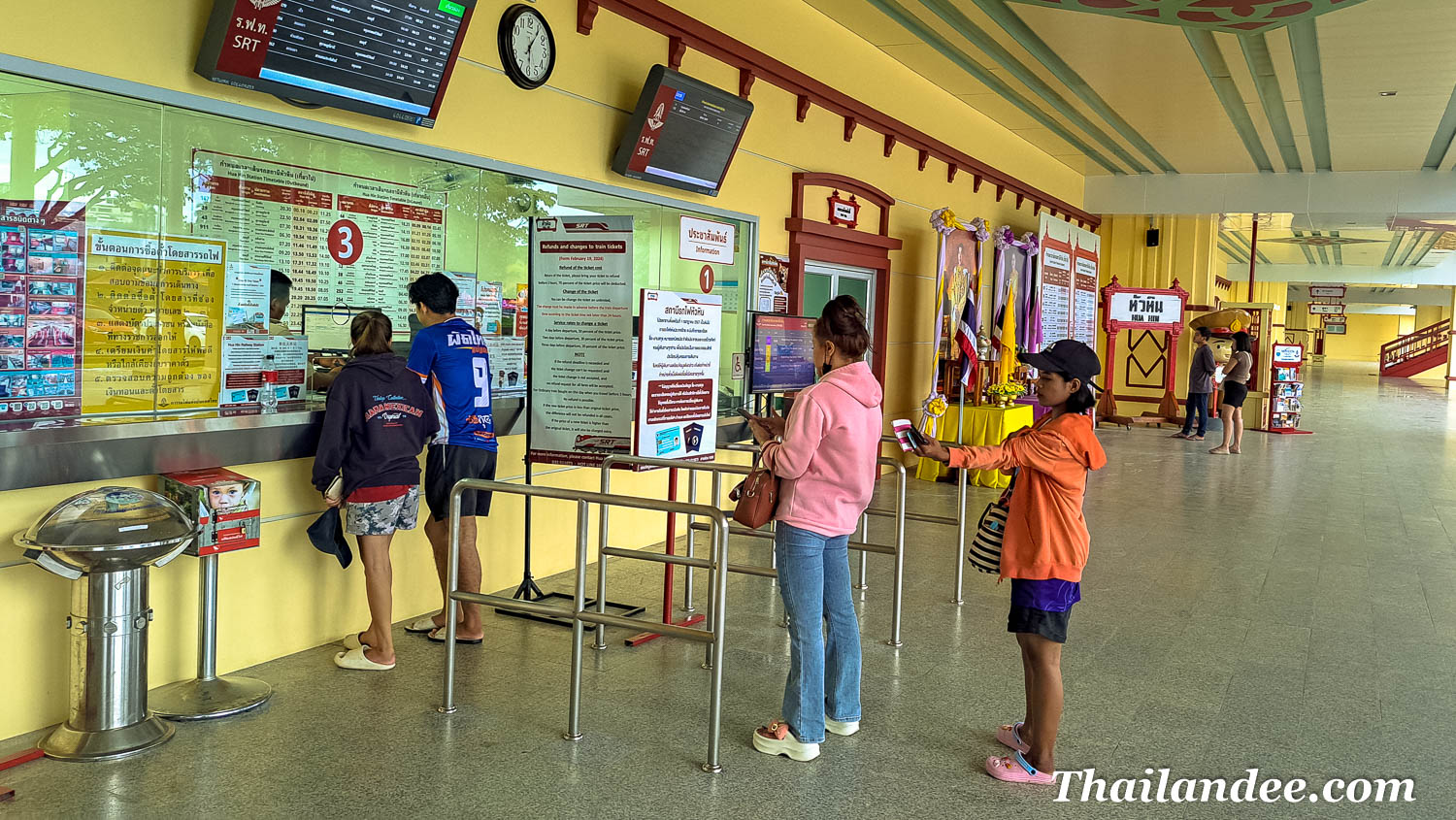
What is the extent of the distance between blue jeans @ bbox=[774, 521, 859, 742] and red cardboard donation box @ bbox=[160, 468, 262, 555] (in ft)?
6.37

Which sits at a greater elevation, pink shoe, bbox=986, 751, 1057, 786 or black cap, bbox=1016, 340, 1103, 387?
black cap, bbox=1016, 340, 1103, 387

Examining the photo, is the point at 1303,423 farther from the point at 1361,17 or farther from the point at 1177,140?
the point at 1361,17

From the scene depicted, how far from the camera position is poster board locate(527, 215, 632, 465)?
15.4 feet

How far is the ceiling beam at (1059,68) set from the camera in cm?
785

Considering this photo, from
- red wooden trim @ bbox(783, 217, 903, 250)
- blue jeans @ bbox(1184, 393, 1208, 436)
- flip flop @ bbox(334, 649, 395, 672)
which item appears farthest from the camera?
blue jeans @ bbox(1184, 393, 1208, 436)

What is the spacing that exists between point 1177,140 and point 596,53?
8.99 meters

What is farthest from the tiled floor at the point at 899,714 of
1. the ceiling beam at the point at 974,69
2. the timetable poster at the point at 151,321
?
the ceiling beam at the point at 974,69

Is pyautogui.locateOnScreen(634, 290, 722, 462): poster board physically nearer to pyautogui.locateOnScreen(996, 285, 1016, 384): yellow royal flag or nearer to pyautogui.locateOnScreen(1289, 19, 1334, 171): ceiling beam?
pyautogui.locateOnScreen(1289, 19, 1334, 171): ceiling beam

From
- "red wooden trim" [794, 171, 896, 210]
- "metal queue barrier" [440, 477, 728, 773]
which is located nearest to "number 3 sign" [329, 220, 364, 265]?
"metal queue barrier" [440, 477, 728, 773]

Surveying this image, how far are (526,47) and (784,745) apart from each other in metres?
3.61

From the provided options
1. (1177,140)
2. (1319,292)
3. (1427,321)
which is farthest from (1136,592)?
(1427,321)

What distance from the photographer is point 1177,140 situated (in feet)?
41.0

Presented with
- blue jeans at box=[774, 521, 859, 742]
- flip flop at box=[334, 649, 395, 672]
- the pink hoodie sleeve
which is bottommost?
flip flop at box=[334, 649, 395, 672]

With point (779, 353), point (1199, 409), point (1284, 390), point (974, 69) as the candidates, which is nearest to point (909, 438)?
point (779, 353)
